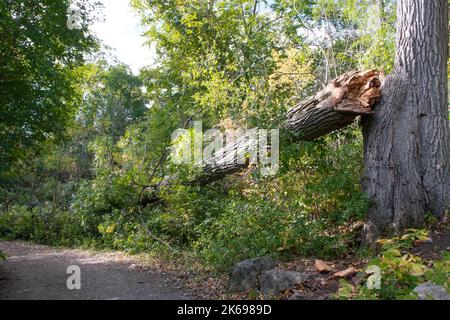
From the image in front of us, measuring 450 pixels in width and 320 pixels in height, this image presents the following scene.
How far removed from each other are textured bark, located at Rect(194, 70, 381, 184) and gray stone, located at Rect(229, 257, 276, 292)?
2.38 m

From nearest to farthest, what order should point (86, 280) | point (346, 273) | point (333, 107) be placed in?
1. point (346, 273)
2. point (86, 280)
3. point (333, 107)

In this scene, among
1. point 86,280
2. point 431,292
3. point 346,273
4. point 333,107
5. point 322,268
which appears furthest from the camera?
point 333,107

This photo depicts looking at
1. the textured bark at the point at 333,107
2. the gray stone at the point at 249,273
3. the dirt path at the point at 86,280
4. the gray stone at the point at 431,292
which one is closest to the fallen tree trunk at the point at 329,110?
the textured bark at the point at 333,107

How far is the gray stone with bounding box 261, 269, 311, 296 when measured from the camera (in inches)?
180

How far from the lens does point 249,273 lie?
5098 mm

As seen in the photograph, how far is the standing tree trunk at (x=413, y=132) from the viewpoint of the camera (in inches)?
221

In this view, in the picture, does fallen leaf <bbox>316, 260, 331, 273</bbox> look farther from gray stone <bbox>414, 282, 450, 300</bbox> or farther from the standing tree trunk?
gray stone <bbox>414, 282, 450, 300</bbox>

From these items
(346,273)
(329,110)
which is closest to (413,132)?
(329,110)

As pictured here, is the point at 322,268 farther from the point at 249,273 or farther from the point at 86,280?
the point at 86,280

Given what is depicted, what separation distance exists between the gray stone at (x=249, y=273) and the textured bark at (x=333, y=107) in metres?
2.38

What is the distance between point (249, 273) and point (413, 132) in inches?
118

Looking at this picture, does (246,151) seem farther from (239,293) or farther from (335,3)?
(335,3)

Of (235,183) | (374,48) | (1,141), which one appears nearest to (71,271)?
(1,141)

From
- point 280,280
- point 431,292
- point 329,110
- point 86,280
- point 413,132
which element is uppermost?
point 329,110
